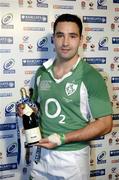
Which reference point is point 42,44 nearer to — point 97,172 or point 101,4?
point 101,4

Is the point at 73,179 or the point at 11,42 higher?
the point at 11,42

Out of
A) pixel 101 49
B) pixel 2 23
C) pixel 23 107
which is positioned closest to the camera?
pixel 23 107

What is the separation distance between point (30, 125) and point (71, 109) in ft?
0.73

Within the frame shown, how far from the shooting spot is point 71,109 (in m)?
1.50

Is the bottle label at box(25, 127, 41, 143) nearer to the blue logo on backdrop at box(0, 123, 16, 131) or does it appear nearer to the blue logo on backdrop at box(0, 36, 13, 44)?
the blue logo on backdrop at box(0, 123, 16, 131)

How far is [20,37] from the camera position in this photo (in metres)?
2.00

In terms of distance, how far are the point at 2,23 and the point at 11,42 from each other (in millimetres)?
132

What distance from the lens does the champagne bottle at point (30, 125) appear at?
4.64ft

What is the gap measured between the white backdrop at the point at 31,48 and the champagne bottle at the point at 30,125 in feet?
1.25

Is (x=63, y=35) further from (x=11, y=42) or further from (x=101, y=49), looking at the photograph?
(x=101, y=49)

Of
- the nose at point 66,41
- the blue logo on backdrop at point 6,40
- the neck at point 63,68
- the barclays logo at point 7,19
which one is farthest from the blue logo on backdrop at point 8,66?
the nose at point 66,41

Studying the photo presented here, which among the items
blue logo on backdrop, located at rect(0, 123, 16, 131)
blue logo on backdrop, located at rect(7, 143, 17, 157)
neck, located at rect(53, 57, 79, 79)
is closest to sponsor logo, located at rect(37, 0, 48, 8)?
neck, located at rect(53, 57, 79, 79)

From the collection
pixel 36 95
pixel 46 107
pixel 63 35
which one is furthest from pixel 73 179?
pixel 63 35

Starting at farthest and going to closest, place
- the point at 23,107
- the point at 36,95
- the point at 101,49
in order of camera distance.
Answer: the point at 101,49 → the point at 36,95 → the point at 23,107
